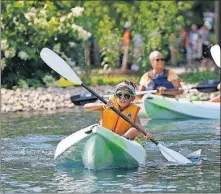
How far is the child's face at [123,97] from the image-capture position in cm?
1157

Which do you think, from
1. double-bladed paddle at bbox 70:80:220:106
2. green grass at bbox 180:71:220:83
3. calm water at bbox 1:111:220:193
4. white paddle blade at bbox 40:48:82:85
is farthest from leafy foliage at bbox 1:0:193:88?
white paddle blade at bbox 40:48:82:85

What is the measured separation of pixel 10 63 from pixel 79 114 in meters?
2.58

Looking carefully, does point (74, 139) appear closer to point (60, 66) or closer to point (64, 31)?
point (60, 66)

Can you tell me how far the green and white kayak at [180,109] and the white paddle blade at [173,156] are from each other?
15.7 feet

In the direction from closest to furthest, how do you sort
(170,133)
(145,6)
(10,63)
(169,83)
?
1. (170,133)
2. (169,83)
3. (10,63)
4. (145,6)

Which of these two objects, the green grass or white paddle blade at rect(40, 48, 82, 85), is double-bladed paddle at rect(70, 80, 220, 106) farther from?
the green grass

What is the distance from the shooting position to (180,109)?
16891 millimetres

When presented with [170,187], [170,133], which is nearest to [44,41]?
[170,133]

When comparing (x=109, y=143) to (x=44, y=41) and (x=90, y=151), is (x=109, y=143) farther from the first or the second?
(x=44, y=41)

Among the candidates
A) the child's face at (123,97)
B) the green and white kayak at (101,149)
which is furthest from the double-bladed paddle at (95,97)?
the green and white kayak at (101,149)

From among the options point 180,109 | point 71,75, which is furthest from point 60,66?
point 180,109

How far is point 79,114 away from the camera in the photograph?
1750 centimetres

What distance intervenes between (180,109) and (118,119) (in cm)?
523

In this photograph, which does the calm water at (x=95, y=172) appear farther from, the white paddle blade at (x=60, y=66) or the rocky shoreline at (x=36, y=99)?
the rocky shoreline at (x=36, y=99)
